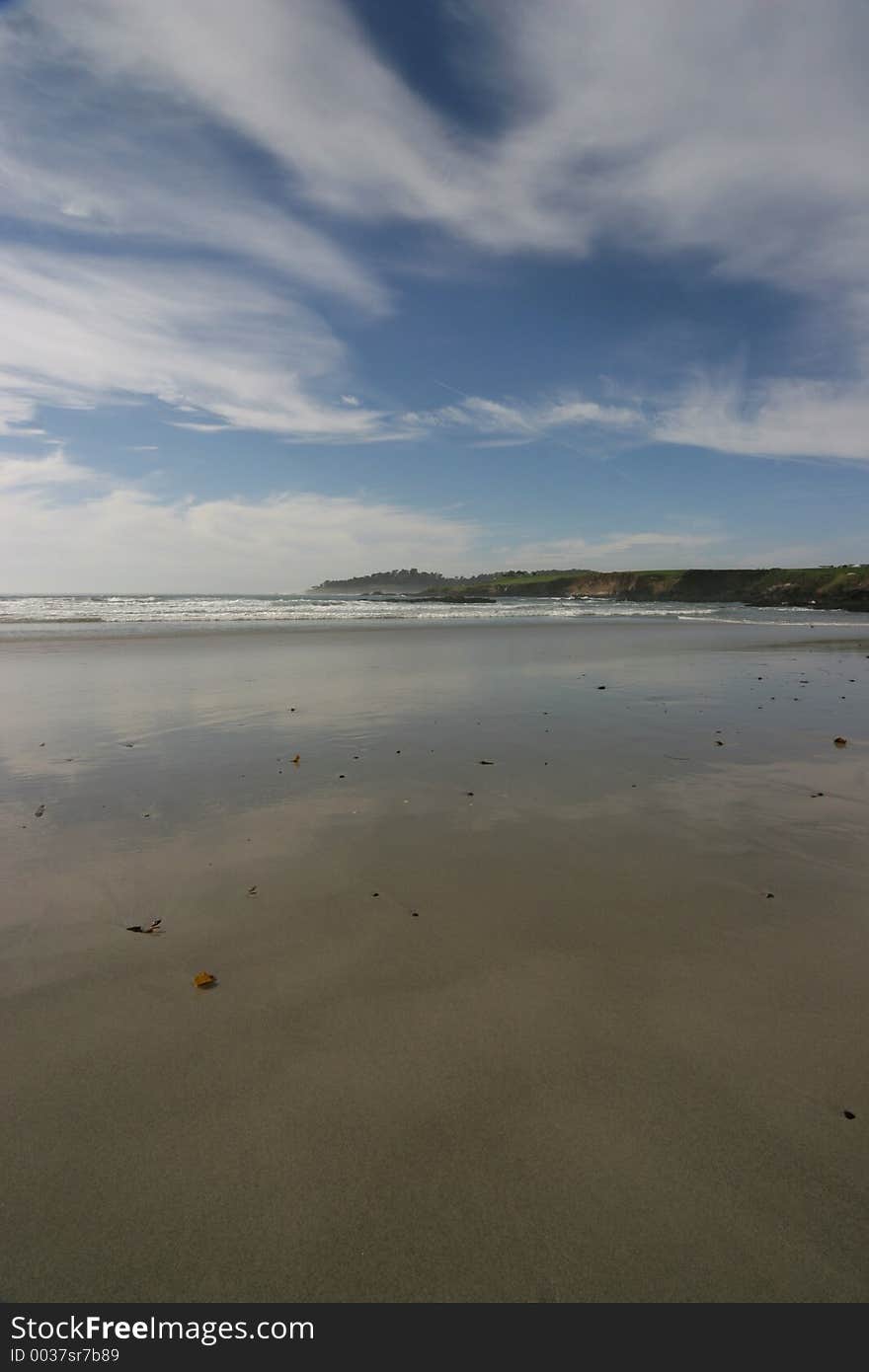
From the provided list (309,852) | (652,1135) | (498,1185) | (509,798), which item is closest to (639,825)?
(509,798)

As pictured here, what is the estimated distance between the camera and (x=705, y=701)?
12734 mm

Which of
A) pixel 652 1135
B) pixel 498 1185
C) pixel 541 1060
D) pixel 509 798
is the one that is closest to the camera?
pixel 498 1185

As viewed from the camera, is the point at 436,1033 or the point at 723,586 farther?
the point at 723,586

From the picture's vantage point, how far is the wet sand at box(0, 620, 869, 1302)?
222cm

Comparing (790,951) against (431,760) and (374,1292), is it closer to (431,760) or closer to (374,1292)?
(374,1292)

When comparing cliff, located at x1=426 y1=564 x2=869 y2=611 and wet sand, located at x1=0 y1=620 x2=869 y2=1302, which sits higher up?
cliff, located at x1=426 y1=564 x2=869 y2=611

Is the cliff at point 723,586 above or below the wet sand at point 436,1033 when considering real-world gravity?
above

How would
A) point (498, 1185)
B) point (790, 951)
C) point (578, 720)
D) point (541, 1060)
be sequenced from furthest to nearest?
point (578, 720) < point (790, 951) < point (541, 1060) < point (498, 1185)

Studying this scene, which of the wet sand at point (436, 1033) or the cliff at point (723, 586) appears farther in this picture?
the cliff at point (723, 586)

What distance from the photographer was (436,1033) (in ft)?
10.7

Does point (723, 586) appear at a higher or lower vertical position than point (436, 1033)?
higher

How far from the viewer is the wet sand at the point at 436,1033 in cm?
222

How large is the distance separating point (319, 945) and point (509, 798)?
3.23m

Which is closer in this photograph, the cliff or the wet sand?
the wet sand
